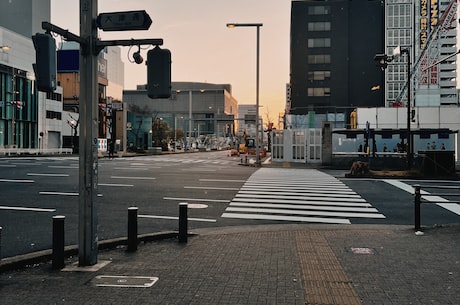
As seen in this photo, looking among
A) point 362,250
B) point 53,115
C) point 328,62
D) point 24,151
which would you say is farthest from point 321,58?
point 362,250

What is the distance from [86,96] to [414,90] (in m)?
65.7

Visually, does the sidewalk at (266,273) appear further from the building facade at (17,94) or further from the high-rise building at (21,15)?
the high-rise building at (21,15)

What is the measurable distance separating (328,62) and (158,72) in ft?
271

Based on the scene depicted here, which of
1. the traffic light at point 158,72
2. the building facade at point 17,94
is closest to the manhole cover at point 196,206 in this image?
the traffic light at point 158,72

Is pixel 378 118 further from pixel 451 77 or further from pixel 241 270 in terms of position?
pixel 451 77

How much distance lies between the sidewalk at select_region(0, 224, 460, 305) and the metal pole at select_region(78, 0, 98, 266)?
21.2 inches

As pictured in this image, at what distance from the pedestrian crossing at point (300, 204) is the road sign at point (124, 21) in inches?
260

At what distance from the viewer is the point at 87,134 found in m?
6.28

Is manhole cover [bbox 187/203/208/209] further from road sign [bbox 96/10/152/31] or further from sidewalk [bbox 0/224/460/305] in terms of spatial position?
road sign [bbox 96/10/152/31]

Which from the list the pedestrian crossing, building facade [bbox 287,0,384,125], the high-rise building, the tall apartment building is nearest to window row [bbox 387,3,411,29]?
the tall apartment building

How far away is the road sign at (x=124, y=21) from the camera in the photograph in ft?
20.0

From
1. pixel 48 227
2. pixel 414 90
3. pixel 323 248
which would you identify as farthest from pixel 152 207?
pixel 414 90

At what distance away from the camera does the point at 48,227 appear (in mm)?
9648

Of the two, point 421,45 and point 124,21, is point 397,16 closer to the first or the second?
point 421,45
